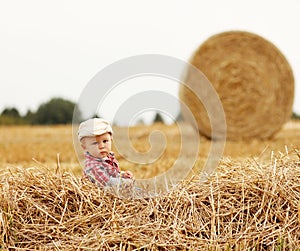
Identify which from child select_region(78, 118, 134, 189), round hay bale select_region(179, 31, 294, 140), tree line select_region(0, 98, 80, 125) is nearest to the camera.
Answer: child select_region(78, 118, 134, 189)

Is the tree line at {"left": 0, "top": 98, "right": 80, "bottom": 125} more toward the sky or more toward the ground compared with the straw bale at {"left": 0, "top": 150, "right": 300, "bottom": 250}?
more toward the sky

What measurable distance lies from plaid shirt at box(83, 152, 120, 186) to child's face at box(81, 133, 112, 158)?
31 millimetres

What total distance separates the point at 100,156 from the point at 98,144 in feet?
0.22

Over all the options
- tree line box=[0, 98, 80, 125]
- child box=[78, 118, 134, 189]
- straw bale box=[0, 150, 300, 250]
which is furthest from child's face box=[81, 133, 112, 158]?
tree line box=[0, 98, 80, 125]

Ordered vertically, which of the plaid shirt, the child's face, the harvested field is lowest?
the harvested field

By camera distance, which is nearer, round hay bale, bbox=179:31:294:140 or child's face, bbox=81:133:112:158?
child's face, bbox=81:133:112:158

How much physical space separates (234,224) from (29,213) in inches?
38.2

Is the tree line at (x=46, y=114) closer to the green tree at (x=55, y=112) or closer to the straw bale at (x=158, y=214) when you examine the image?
the green tree at (x=55, y=112)

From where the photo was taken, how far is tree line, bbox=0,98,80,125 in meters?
15.7

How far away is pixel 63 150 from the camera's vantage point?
7.37 meters

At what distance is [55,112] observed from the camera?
51.9 feet

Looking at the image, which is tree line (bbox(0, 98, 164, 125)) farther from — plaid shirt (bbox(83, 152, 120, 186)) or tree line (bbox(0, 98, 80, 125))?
plaid shirt (bbox(83, 152, 120, 186))

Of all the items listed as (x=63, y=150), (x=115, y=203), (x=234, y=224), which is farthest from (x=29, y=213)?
(x=63, y=150)

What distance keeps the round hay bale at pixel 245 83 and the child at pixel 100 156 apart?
6073mm
